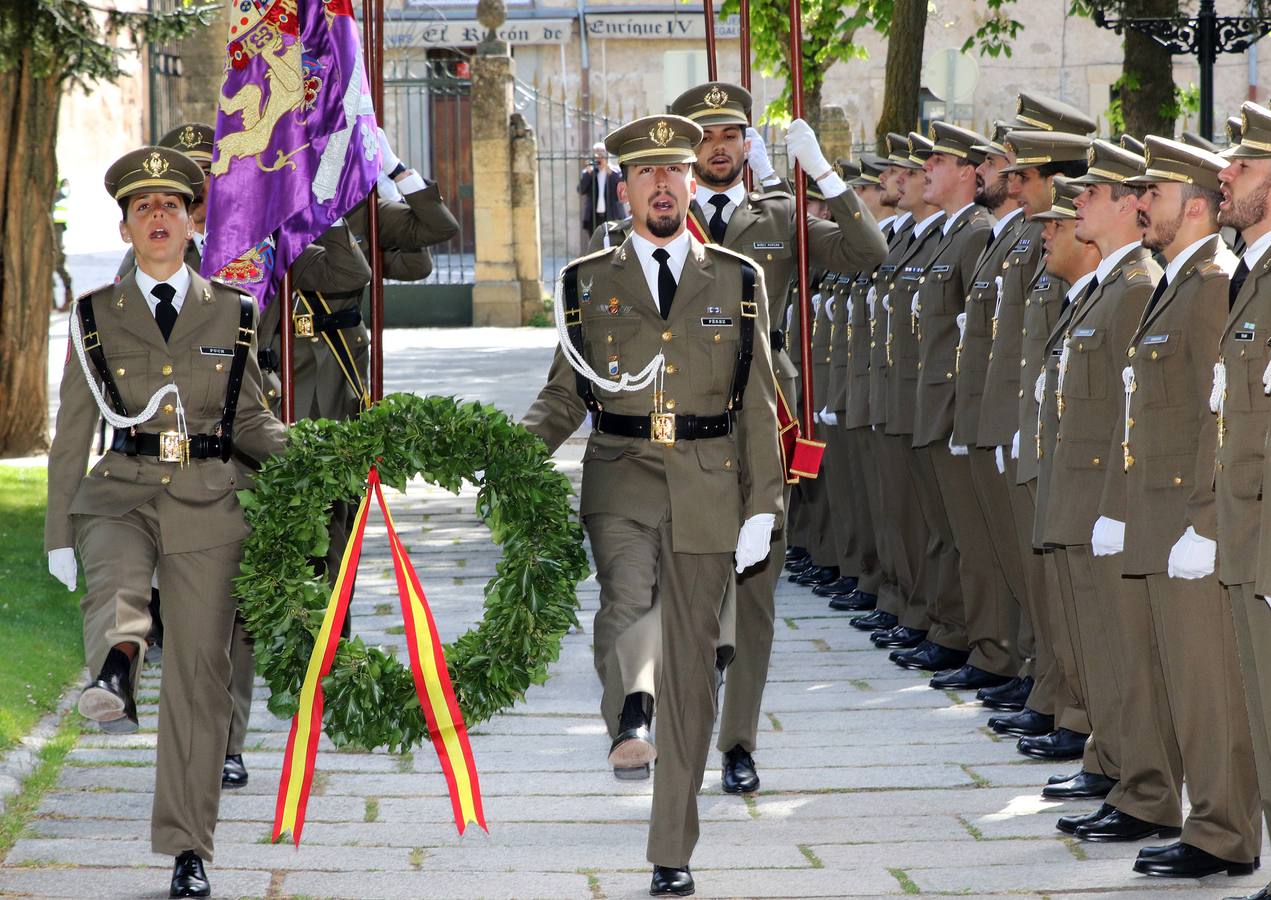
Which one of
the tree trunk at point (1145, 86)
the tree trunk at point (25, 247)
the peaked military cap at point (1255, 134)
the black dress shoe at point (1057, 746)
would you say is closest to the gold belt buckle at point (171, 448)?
the peaked military cap at point (1255, 134)

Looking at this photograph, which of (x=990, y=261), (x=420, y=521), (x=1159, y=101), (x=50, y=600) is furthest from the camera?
(x=1159, y=101)

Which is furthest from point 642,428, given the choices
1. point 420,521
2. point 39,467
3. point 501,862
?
point 39,467

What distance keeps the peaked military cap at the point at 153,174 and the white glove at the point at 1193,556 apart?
10.3ft

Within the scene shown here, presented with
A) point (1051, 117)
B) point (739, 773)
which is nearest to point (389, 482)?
point (739, 773)

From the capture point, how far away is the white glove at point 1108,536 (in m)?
5.68

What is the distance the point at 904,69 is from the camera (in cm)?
1412

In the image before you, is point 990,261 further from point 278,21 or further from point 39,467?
point 39,467

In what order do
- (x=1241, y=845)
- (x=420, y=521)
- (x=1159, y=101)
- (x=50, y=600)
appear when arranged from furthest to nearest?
(x=1159, y=101) < (x=420, y=521) < (x=50, y=600) < (x=1241, y=845)

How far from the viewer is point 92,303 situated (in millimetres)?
5613

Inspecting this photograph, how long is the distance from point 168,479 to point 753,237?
2.36 m

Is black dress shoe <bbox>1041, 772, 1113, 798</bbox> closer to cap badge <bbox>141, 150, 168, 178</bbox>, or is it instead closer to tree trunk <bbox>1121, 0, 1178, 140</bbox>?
cap badge <bbox>141, 150, 168, 178</bbox>

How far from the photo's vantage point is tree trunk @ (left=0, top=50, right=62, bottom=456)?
13.4 m

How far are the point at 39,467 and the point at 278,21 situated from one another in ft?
25.2

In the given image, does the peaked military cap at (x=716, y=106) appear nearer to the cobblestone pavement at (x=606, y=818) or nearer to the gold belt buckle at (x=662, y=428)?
the gold belt buckle at (x=662, y=428)
